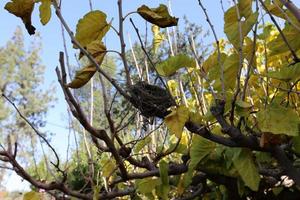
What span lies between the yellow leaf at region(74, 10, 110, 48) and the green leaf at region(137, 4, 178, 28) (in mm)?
68

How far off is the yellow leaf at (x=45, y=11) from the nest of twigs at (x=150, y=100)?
0.62ft

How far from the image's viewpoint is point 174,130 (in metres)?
0.63

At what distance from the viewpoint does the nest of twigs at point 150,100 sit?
2.15 ft

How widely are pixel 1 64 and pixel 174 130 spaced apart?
985 inches

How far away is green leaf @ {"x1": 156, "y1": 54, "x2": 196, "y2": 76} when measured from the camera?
0.72m

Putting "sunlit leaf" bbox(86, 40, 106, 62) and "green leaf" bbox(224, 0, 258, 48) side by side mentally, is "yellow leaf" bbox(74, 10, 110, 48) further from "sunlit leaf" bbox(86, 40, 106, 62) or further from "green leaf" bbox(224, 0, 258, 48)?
"green leaf" bbox(224, 0, 258, 48)

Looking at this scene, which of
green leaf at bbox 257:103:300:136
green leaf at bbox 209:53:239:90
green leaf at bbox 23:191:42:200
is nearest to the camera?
green leaf at bbox 257:103:300:136

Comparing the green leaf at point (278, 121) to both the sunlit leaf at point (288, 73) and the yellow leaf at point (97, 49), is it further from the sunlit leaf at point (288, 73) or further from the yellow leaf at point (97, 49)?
the yellow leaf at point (97, 49)

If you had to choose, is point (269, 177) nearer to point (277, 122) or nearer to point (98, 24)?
point (277, 122)

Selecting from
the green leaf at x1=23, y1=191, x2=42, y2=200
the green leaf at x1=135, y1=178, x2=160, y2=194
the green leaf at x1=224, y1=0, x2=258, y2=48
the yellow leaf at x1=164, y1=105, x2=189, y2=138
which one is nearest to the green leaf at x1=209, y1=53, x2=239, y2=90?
the green leaf at x1=224, y1=0, x2=258, y2=48

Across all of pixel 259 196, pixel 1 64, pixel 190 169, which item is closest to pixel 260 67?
pixel 259 196

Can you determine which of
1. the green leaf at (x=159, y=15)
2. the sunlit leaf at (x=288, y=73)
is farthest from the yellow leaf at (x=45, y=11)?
the sunlit leaf at (x=288, y=73)

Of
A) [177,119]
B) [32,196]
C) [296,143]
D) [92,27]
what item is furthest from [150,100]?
[32,196]

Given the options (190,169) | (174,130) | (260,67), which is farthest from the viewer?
(260,67)
